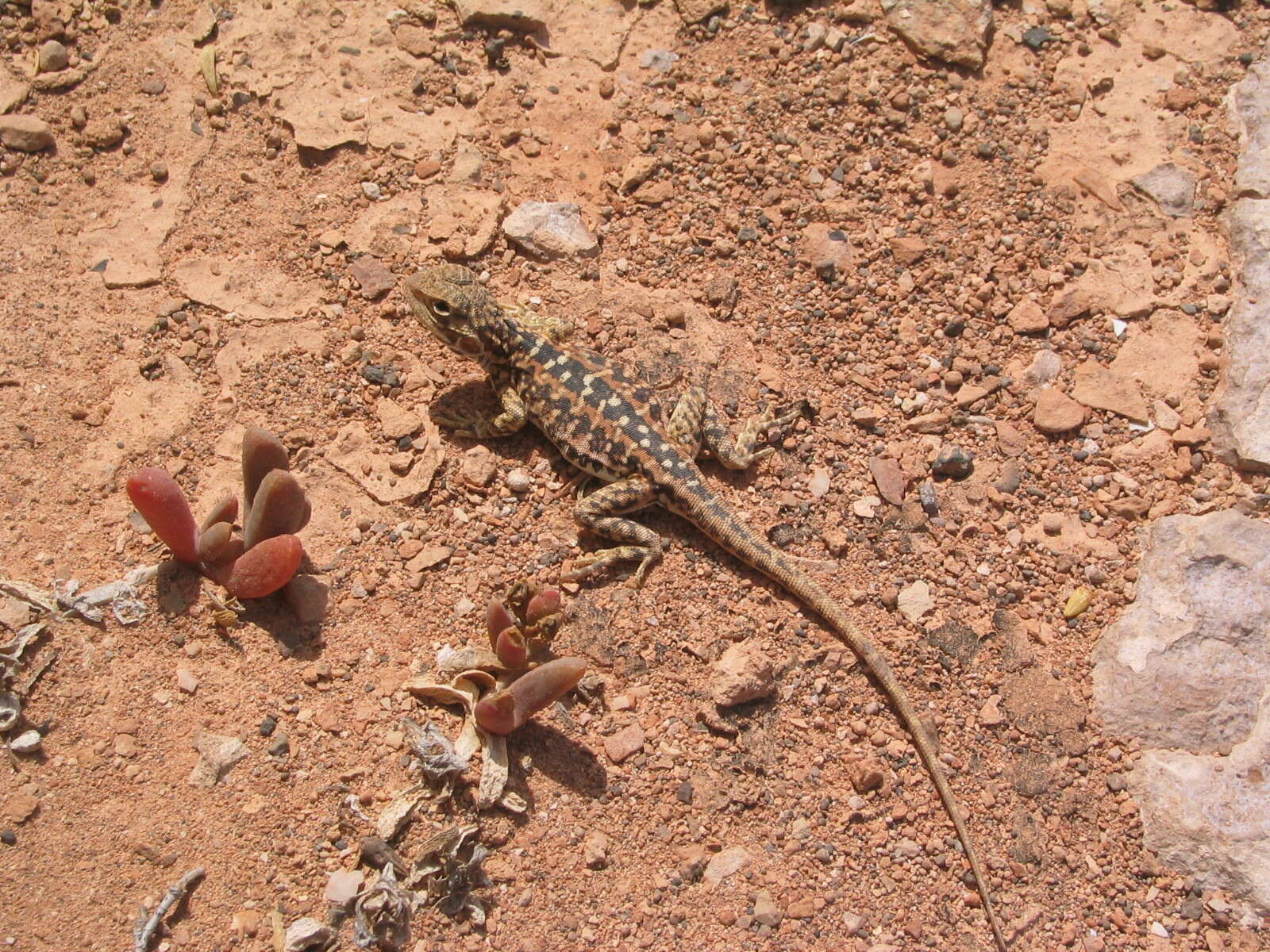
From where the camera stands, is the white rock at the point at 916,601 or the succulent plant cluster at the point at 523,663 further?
the white rock at the point at 916,601

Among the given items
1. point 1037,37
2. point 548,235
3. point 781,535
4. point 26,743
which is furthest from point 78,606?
point 1037,37

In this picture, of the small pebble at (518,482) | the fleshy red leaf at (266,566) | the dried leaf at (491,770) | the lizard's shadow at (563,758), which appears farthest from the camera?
the small pebble at (518,482)

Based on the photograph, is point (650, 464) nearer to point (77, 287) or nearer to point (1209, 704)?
point (1209, 704)

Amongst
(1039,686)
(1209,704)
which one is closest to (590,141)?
(1039,686)

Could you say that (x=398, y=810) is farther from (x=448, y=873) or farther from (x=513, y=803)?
(x=513, y=803)

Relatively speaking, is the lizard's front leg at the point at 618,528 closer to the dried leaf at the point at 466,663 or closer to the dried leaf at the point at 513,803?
the dried leaf at the point at 466,663

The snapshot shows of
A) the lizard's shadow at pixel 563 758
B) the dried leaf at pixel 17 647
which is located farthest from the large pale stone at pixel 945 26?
the dried leaf at pixel 17 647
